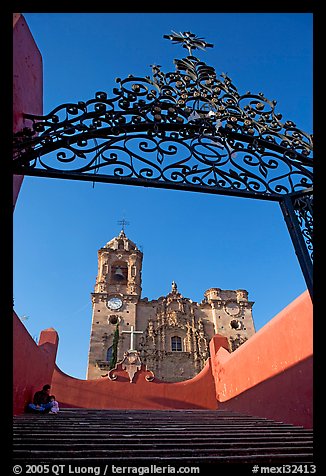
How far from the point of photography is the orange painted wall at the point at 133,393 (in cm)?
965

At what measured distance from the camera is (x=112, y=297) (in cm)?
2712

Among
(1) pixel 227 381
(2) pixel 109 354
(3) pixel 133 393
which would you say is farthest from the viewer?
(2) pixel 109 354

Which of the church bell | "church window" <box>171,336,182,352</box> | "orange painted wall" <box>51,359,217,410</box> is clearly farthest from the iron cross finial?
the church bell

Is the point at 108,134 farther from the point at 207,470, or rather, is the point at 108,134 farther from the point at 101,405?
the point at 101,405

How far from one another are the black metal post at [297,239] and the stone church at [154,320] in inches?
887

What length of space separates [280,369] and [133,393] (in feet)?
20.0

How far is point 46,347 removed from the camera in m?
8.71

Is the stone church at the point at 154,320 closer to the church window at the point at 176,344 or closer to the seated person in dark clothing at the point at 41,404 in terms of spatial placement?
the church window at the point at 176,344

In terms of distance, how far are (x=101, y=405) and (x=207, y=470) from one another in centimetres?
865

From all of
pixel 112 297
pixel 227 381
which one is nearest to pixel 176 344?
pixel 112 297

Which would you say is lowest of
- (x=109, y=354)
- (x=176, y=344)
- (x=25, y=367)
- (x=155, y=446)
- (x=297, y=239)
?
(x=155, y=446)

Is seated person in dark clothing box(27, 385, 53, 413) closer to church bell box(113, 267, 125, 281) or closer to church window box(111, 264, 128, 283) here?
church window box(111, 264, 128, 283)

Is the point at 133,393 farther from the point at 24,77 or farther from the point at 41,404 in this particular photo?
the point at 24,77
